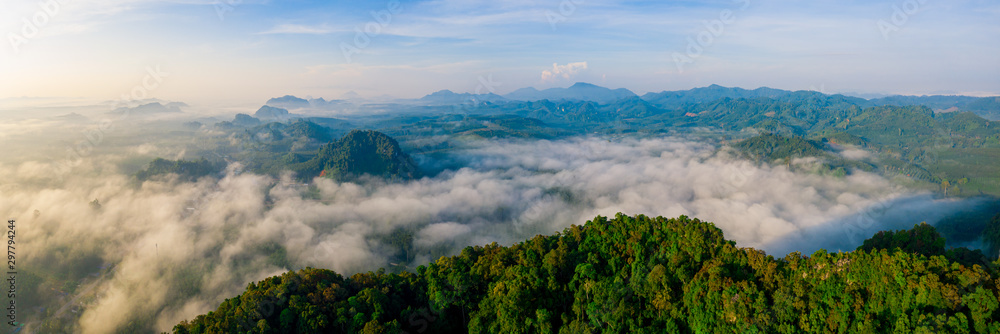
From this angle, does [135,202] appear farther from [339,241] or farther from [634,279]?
[634,279]

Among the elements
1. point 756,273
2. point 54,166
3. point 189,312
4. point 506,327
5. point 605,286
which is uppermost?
point 756,273

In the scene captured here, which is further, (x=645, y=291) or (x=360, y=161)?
(x=360, y=161)

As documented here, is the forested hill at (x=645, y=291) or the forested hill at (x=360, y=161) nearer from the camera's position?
the forested hill at (x=645, y=291)

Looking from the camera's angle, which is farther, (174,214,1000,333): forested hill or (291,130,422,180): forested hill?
(291,130,422,180): forested hill

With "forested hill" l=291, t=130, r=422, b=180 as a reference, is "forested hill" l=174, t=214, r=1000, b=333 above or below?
above

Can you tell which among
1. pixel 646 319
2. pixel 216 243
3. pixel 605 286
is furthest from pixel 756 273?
pixel 216 243

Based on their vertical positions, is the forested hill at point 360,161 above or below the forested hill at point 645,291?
below

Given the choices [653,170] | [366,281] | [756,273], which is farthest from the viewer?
[653,170]

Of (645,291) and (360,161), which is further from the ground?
(645,291)
